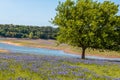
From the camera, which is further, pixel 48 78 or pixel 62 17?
pixel 62 17

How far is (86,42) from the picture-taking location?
3519 cm

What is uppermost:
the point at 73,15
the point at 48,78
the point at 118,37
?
the point at 73,15

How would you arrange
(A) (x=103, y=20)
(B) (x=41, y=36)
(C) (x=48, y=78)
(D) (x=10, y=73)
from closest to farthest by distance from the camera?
(C) (x=48, y=78), (D) (x=10, y=73), (A) (x=103, y=20), (B) (x=41, y=36)

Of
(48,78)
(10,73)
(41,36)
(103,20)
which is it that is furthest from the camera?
(41,36)

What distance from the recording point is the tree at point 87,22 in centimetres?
3475

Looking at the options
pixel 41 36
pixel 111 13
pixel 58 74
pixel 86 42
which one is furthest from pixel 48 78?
pixel 41 36

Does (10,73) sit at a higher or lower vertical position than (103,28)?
lower

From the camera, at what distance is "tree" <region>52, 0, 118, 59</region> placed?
3475 centimetres

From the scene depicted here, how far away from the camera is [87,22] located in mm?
35250

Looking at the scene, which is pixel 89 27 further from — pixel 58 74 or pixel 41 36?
pixel 41 36

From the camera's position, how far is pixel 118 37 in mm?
36906

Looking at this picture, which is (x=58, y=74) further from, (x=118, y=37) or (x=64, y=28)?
(x=118, y=37)

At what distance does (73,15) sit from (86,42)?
3.61m

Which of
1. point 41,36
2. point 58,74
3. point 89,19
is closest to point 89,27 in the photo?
point 89,19
